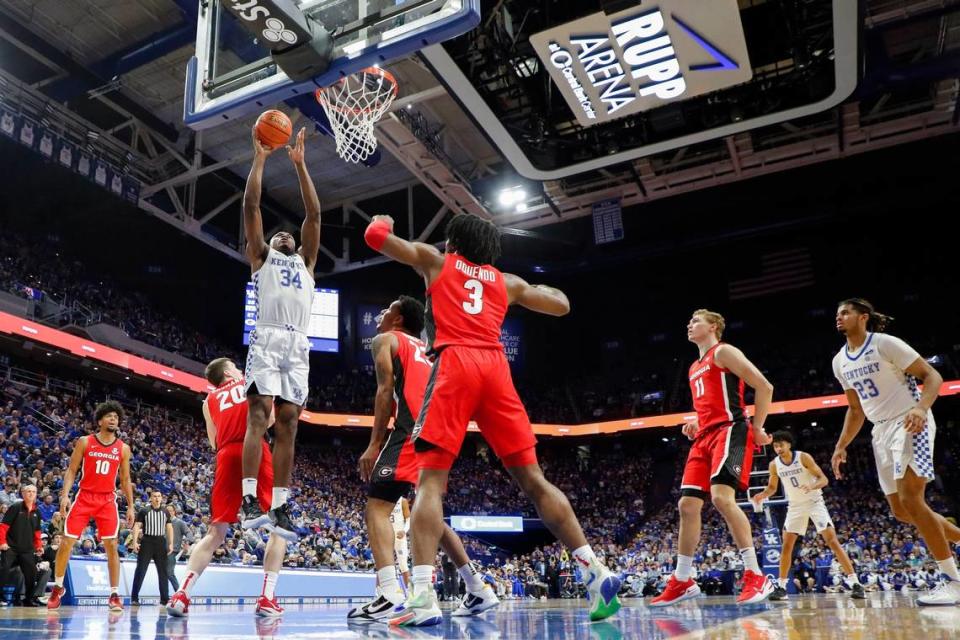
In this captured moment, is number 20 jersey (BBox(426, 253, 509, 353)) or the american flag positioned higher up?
the american flag

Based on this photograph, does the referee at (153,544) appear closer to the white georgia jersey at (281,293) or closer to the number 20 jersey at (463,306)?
the white georgia jersey at (281,293)

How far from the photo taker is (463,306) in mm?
3393

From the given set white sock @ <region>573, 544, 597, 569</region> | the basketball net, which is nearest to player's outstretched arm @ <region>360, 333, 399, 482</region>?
white sock @ <region>573, 544, 597, 569</region>

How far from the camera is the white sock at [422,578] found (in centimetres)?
304

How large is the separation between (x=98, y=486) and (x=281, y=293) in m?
3.47

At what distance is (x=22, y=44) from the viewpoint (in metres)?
16.2

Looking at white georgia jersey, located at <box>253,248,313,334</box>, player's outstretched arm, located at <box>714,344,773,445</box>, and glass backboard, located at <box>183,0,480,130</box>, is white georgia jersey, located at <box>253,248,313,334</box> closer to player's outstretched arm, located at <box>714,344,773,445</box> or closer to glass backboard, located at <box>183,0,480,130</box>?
glass backboard, located at <box>183,0,480,130</box>

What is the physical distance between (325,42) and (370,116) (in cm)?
465

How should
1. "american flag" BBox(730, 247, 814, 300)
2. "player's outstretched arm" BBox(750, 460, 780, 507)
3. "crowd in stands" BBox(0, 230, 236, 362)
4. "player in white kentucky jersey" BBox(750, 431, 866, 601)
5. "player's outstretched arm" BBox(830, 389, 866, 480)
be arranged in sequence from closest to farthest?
"player's outstretched arm" BBox(830, 389, 866, 480) < "player in white kentucky jersey" BBox(750, 431, 866, 601) < "player's outstretched arm" BBox(750, 460, 780, 507) < "crowd in stands" BBox(0, 230, 236, 362) < "american flag" BBox(730, 247, 814, 300)

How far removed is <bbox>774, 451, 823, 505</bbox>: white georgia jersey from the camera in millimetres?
8547

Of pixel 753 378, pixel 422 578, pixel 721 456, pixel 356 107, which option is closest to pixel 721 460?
pixel 721 456

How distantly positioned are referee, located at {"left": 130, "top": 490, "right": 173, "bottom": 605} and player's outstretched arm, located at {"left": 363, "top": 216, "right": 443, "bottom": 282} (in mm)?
6642

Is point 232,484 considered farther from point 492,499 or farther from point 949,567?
point 492,499

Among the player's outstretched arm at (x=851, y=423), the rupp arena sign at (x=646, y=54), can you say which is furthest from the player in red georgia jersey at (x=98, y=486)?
the rupp arena sign at (x=646, y=54)
